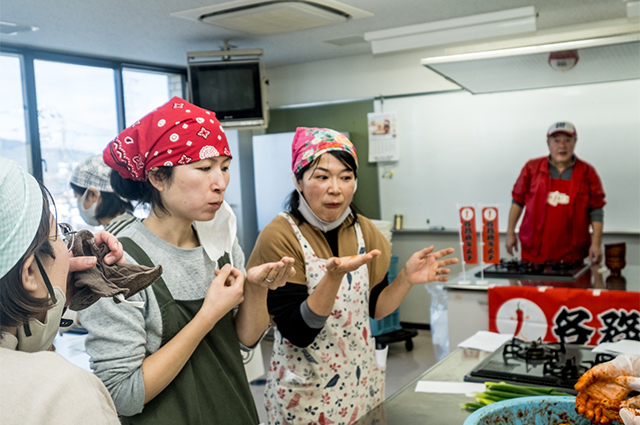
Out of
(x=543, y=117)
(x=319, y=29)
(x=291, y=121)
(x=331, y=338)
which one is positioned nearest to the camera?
(x=331, y=338)

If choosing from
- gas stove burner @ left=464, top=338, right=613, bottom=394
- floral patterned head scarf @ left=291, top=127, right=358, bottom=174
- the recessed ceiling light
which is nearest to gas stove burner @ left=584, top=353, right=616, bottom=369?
gas stove burner @ left=464, top=338, right=613, bottom=394

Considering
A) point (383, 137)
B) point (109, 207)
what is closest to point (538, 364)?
point (109, 207)

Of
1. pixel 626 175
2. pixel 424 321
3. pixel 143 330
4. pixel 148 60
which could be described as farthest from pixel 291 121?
pixel 143 330

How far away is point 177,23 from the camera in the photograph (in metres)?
4.07

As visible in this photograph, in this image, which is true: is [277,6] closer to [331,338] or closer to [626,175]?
[331,338]

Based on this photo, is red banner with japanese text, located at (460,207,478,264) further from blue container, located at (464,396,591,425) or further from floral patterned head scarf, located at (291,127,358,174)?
blue container, located at (464,396,591,425)

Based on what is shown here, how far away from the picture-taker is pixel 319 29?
14.6 ft

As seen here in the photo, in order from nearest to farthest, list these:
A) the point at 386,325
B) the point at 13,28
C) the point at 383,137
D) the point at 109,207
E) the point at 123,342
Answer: the point at 123,342 < the point at 109,207 < the point at 13,28 < the point at 386,325 < the point at 383,137

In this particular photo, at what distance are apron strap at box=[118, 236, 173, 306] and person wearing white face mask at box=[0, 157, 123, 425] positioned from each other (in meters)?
0.46

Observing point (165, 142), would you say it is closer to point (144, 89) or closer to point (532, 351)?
point (532, 351)

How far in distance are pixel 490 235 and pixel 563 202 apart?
1066 millimetres

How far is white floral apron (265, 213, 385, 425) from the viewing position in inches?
68.6

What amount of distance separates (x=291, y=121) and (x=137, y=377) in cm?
501

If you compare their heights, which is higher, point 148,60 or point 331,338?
point 148,60
